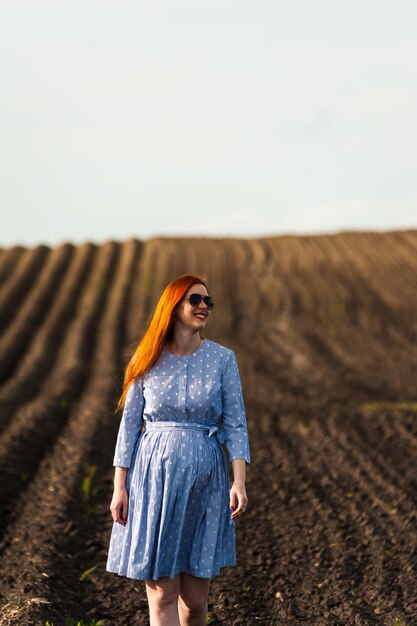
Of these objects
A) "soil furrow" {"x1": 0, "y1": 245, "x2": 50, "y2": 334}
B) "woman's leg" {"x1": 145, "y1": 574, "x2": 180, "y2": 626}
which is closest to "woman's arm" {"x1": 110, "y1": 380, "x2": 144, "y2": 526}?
"woman's leg" {"x1": 145, "y1": 574, "x2": 180, "y2": 626}

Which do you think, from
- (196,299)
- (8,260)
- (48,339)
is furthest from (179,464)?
(8,260)

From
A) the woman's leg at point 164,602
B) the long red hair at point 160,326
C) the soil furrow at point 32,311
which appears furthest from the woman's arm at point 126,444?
the soil furrow at point 32,311

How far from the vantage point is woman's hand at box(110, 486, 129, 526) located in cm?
410

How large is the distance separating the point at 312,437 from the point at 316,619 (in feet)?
20.3

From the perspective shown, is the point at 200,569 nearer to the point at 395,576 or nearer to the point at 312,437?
the point at 395,576

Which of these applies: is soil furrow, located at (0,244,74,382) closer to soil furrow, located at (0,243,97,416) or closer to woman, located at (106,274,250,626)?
soil furrow, located at (0,243,97,416)

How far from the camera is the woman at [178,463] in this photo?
406 cm

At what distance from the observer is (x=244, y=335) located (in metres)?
24.6

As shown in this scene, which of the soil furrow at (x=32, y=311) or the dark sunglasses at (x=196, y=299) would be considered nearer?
the dark sunglasses at (x=196, y=299)

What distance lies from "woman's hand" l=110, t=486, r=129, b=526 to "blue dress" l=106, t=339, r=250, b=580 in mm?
23

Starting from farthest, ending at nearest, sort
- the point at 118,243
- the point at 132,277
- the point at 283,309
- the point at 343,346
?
the point at 118,243 < the point at 132,277 < the point at 283,309 < the point at 343,346

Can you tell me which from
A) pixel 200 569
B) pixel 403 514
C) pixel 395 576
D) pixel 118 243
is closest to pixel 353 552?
pixel 395 576

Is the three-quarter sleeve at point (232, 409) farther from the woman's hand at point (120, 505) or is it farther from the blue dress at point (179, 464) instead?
the woman's hand at point (120, 505)

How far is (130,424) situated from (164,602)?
777 mm
